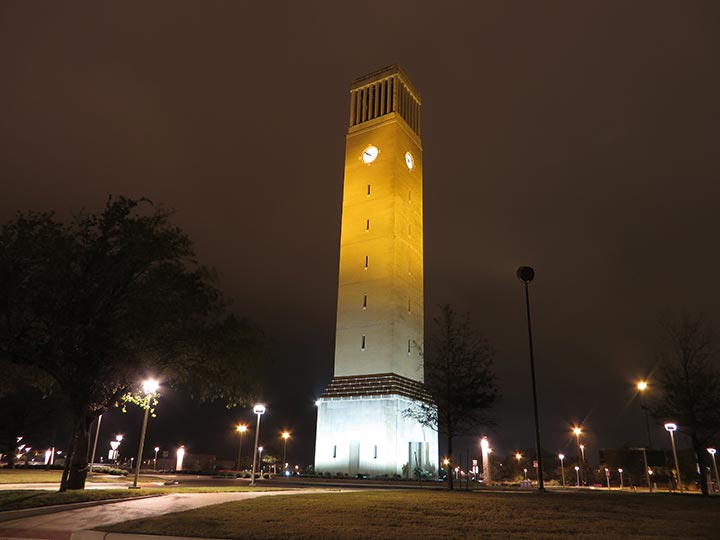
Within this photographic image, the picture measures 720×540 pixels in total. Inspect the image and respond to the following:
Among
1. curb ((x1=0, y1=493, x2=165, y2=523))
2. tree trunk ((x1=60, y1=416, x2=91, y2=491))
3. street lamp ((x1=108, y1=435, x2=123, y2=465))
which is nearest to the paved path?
curb ((x1=0, y1=493, x2=165, y2=523))

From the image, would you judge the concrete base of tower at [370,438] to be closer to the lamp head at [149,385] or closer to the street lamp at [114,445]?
the street lamp at [114,445]

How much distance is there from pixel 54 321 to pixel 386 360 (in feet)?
107

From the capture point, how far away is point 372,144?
198 ft

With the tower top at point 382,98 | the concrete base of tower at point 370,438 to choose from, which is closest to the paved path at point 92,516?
the concrete base of tower at point 370,438

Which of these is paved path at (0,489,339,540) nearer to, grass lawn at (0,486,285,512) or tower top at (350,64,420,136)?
grass lawn at (0,486,285,512)

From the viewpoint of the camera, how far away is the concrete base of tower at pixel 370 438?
48250mm

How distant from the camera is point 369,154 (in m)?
59.8

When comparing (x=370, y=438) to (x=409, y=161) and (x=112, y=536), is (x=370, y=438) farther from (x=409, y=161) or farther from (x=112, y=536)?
(x=112, y=536)

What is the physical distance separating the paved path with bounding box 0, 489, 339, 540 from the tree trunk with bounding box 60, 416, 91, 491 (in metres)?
5.01

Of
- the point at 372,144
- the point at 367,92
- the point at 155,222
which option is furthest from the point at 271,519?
the point at 367,92

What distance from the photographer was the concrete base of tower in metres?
48.2

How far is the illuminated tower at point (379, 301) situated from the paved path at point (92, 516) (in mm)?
29595

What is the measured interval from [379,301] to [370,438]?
12847 millimetres

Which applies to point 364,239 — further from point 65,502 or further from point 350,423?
point 65,502
